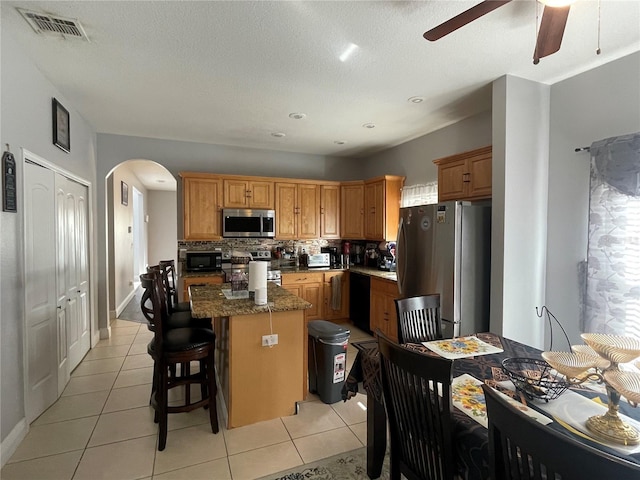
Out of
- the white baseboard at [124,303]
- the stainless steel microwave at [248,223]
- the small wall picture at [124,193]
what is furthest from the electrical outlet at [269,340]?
the small wall picture at [124,193]

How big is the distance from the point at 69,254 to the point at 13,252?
1.08 meters

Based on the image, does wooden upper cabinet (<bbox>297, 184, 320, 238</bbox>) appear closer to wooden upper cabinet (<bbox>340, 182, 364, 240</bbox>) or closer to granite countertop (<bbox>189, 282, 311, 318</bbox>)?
wooden upper cabinet (<bbox>340, 182, 364, 240</bbox>)

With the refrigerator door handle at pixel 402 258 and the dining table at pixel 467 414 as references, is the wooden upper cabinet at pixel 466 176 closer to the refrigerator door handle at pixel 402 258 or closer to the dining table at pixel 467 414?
the refrigerator door handle at pixel 402 258

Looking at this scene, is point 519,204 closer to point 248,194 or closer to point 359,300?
point 359,300

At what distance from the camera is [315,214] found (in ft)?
17.2

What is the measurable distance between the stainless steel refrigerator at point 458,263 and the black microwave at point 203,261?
9.63 feet

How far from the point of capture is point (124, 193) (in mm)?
6395

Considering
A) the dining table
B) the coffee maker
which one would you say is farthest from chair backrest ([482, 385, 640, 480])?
the coffee maker

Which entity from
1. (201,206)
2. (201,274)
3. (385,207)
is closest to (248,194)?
(201,206)

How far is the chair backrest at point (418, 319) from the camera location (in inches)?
87.7

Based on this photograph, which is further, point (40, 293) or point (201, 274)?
point (201, 274)

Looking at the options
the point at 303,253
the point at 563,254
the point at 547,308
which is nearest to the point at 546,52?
the point at 563,254

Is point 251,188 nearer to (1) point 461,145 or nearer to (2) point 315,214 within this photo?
(2) point 315,214

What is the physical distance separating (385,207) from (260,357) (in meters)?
2.99
